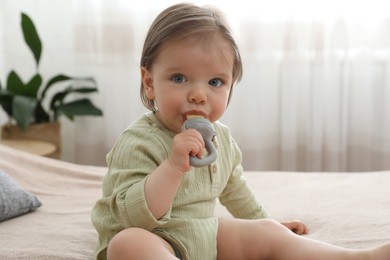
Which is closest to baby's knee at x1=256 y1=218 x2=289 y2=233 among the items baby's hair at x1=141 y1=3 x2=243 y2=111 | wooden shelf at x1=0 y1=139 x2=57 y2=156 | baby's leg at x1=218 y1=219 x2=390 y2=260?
baby's leg at x1=218 y1=219 x2=390 y2=260

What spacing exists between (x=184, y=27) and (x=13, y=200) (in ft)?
2.21

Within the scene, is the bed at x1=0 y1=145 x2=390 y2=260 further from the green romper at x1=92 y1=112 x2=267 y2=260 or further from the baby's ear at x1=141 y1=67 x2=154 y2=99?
the baby's ear at x1=141 y1=67 x2=154 y2=99

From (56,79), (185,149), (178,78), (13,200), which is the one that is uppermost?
(178,78)

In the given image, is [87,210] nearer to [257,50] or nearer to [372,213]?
[372,213]

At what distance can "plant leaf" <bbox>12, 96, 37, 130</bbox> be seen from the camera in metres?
2.49

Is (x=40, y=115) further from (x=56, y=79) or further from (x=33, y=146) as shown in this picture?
(x=33, y=146)

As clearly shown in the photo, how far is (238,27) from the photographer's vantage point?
270 centimetres

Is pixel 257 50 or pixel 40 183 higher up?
pixel 257 50

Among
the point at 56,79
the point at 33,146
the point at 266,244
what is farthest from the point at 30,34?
the point at 266,244

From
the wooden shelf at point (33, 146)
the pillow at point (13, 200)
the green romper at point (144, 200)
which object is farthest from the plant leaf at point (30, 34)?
the green romper at point (144, 200)

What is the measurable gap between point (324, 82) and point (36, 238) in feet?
5.49

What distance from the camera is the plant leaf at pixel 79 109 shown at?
2.67 m

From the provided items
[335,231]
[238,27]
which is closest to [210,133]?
[335,231]

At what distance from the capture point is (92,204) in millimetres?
1649
